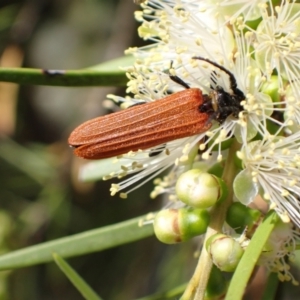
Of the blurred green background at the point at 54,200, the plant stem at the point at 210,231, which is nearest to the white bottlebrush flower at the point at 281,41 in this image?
the plant stem at the point at 210,231

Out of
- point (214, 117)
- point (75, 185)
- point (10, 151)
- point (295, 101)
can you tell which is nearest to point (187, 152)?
point (214, 117)

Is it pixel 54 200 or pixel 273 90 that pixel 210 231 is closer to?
A: pixel 273 90

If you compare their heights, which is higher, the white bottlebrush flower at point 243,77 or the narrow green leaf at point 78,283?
the white bottlebrush flower at point 243,77

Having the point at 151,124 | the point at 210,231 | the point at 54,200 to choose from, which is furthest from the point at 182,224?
the point at 54,200

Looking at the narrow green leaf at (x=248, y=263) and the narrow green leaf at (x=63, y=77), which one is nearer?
the narrow green leaf at (x=248, y=263)

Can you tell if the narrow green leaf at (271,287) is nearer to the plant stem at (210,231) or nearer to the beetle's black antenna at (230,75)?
the plant stem at (210,231)

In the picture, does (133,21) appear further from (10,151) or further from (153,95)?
(153,95)
